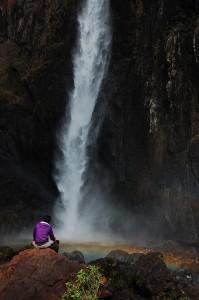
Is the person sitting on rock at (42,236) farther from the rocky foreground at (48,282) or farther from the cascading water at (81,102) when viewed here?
the cascading water at (81,102)

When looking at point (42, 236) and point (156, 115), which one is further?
point (156, 115)

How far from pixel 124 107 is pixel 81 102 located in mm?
4449

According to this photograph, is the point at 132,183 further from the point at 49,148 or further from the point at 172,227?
the point at 49,148

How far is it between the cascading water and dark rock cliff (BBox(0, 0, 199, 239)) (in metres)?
0.85

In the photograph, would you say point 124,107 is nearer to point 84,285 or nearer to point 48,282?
point 48,282

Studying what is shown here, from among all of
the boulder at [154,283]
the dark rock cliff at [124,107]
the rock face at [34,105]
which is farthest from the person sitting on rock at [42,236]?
the rock face at [34,105]

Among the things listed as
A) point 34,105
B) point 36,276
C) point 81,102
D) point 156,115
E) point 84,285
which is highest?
point 81,102

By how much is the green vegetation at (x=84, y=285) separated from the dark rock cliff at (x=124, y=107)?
18.0 m

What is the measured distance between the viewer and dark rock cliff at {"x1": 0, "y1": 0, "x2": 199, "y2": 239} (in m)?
32.0

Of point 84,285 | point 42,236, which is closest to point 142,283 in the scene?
point 42,236

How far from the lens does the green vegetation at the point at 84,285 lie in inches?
508

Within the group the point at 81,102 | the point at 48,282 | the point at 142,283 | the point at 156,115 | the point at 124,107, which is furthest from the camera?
the point at 81,102

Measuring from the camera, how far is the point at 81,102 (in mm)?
39438

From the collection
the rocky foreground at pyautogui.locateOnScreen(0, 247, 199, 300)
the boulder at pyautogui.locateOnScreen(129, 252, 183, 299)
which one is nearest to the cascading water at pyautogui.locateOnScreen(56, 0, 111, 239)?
the boulder at pyautogui.locateOnScreen(129, 252, 183, 299)
